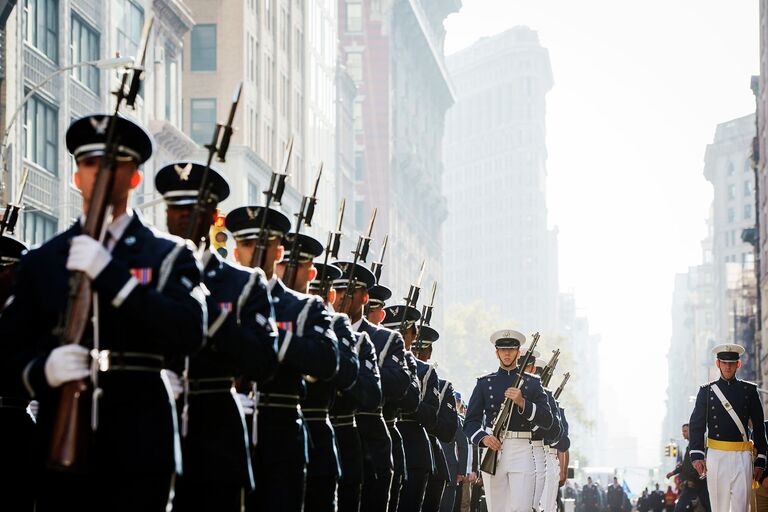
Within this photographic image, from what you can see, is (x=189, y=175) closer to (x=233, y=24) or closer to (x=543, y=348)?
(x=233, y=24)

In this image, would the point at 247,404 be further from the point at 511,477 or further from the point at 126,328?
the point at 511,477

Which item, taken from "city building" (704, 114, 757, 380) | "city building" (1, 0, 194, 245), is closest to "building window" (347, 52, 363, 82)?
"city building" (704, 114, 757, 380)

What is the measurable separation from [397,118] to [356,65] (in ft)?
30.1

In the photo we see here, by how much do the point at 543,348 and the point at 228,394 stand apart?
139647 millimetres

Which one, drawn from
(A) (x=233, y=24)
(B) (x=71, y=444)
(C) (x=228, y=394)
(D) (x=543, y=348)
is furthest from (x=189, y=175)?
(D) (x=543, y=348)

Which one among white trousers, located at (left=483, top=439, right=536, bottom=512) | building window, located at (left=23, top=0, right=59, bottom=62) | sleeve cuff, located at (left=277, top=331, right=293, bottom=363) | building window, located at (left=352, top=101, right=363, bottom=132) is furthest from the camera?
building window, located at (left=352, top=101, right=363, bottom=132)

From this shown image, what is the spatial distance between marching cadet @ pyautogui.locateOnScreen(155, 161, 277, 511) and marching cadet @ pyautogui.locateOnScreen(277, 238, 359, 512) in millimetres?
1820

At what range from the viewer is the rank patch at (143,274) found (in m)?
7.39

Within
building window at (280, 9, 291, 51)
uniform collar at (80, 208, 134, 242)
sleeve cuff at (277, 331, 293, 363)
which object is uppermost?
building window at (280, 9, 291, 51)

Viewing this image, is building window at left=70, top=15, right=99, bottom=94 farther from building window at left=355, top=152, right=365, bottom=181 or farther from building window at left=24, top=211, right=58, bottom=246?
building window at left=355, top=152, right=365, bottom=181

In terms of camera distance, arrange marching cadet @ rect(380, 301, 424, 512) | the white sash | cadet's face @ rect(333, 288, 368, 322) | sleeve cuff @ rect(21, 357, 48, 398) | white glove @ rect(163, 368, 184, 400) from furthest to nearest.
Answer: the white sash < marching cadet @ rect(380, 301, 424, 512) < cadet's face @ rect(333, 288, 368, 322) < white glove @ rect(163, 368, 184, 400) < sleeve cuff @ rect(21, 357, 48, 398)

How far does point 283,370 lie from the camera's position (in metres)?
10.0

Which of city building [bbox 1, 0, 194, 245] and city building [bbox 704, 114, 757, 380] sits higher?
city building [bbox 704, 114, 757, 380]

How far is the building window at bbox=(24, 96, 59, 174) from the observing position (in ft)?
146
